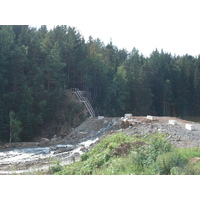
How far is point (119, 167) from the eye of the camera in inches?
277

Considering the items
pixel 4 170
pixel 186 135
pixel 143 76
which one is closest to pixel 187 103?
pixel 143 76

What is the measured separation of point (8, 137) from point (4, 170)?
35.6ft

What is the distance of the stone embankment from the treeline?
4.18m

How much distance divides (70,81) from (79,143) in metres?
14.3

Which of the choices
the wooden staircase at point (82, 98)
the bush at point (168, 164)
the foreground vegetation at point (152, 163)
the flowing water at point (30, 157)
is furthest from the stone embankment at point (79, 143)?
the wooden staircase at point (82, 98)

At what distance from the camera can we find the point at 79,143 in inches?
728

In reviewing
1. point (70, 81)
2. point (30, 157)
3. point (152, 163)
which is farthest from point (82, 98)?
point (152, 163)

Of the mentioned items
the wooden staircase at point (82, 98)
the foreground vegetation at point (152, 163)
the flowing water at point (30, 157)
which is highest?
the wooden staircase at point (82, 98)

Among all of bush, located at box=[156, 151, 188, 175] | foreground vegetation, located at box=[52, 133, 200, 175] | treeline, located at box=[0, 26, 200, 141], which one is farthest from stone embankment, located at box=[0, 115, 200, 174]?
treeline, located at box=[0, 26, 200, 141]

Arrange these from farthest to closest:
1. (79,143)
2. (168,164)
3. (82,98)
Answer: (82,98), (79,143), (168,164)

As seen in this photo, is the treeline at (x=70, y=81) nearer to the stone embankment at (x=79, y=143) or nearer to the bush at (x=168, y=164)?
the stone embankment at (x=79, y=143)

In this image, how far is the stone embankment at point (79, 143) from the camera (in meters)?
11.7

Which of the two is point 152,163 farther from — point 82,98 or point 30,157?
point 82,98

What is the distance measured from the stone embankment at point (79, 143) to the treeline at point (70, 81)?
4180 millimetres
